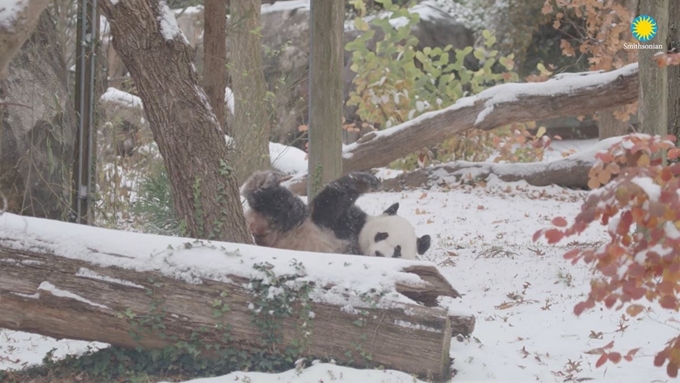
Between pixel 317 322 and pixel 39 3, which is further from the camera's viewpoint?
pixel 317 322

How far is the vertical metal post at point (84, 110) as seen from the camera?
16.5 ft

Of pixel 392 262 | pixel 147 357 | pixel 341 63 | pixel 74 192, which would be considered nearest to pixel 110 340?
pixel 147 357

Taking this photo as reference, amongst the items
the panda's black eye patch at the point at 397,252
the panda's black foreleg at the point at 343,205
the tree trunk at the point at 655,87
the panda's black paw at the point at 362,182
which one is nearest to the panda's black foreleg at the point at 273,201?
the panda's black foreleg at the point at 343,205

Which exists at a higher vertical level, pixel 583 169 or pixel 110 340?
pixel 110 340

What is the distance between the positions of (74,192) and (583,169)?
20.3ft

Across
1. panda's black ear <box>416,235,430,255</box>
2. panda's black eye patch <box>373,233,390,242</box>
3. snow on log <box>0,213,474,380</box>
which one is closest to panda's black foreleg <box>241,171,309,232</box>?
panda's black eye patch <box>373,233,390,242</box>

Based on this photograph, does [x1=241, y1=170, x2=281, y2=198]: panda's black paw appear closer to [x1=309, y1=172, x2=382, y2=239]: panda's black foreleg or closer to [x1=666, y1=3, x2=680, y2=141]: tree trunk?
[x1=309, y1=172, x2=382, y2=239]: panda's black foreleg

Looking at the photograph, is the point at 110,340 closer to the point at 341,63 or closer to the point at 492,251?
the point at 341,63

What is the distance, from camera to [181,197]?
14.6 feet

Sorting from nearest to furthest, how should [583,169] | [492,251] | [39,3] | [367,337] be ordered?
[39,3], [367,337], [492,251], [583,169]

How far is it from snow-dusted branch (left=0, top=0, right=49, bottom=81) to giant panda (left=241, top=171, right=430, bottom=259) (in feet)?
7.47

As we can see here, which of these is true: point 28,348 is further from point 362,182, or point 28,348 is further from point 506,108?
point 506,108

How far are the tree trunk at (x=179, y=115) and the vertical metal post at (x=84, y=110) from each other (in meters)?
0.85

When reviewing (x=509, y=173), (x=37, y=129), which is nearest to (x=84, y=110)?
(x=37, y=129)
